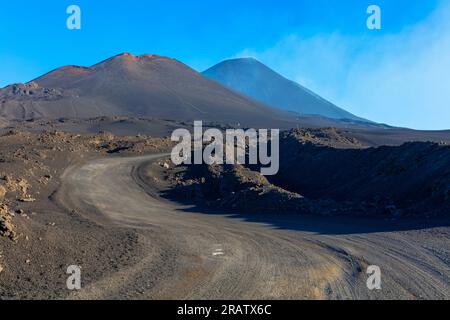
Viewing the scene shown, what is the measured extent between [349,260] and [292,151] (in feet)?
86.3

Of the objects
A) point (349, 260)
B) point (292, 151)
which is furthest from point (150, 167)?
point (349, 260)

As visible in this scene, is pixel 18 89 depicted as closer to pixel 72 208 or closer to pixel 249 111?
pixel 249 111

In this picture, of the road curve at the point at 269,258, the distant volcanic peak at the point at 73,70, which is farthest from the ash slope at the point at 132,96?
the road curve at the point at 269,258

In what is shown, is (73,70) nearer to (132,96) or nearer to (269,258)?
(132,96)

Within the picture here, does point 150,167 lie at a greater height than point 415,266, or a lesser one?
greater

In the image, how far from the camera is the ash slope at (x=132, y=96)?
10669cm

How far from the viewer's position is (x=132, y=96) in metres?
126

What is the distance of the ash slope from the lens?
106688mm

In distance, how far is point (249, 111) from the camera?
12169cm

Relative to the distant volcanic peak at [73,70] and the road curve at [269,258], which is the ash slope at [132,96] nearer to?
the distant volcanic peak at [73,70]

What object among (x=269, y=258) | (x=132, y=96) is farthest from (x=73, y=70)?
(x=269, y=258)

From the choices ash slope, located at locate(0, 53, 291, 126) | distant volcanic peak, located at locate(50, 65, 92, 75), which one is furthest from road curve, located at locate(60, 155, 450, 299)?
distant volcanic peak, located at locate(50, 65, 92, 75)

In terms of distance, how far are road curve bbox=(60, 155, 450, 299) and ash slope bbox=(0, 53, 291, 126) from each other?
280ft
